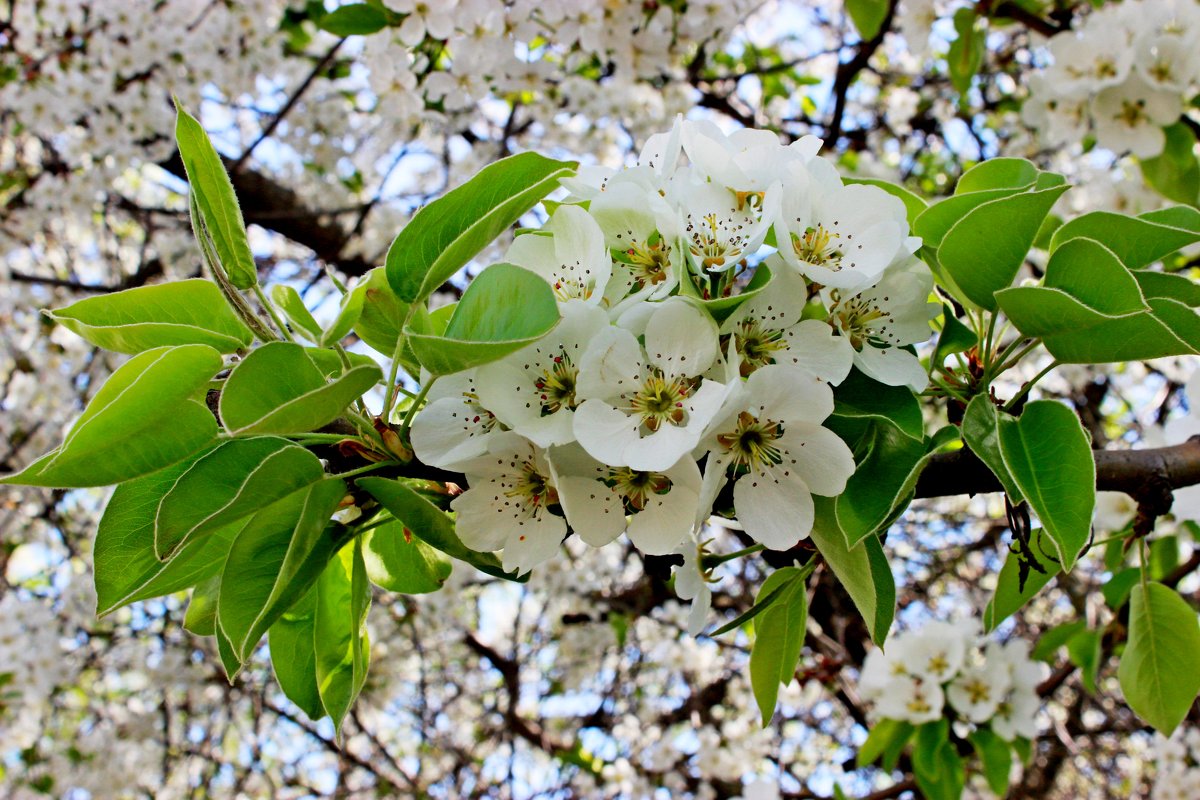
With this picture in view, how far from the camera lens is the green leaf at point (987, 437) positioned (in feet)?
2.28

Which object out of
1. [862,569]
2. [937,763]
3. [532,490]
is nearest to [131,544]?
[532,490]

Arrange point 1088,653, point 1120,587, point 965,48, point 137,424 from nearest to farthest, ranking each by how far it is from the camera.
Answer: point 137,424 → point 1120,587 → point 1088,653 → point 965,48

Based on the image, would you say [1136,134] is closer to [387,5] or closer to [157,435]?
[387,5]

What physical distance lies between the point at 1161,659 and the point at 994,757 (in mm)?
851

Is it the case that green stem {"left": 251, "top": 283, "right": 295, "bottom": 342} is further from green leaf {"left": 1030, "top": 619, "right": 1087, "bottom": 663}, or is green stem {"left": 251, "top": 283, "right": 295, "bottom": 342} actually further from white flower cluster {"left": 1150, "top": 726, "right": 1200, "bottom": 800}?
white flower cluster {"left": 1150, "top": 726, "right": 1200, "bottom": 800}

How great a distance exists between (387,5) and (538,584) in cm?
290

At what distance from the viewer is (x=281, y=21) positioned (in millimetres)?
3814

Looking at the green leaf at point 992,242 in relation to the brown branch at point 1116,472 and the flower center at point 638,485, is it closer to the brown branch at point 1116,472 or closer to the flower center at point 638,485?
the brown branch at point 1116,472

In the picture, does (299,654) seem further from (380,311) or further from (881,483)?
(881,483)

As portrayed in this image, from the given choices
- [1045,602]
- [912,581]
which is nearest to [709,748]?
[912,581]

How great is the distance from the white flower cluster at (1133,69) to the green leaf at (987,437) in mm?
1677

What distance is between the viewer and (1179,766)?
10.2 feet

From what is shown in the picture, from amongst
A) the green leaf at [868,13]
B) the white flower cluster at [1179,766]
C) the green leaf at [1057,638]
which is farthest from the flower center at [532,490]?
the white flower cluster at [1179,766]

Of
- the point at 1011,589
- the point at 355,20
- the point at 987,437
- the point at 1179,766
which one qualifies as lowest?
the point at 1179,766
